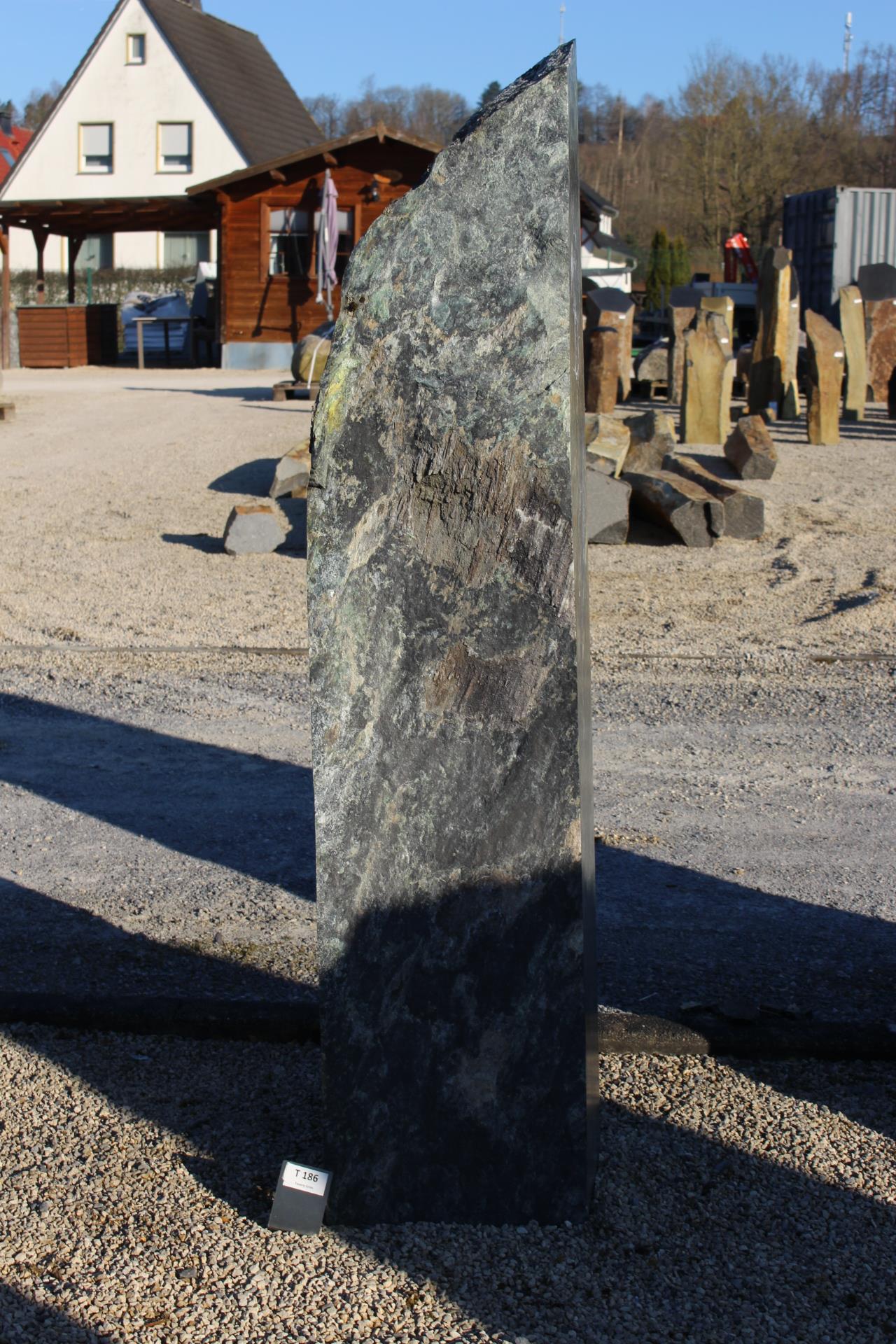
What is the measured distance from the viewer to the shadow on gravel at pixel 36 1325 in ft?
5.99

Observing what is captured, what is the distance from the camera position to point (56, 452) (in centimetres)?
1266

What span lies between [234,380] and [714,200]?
23920mm

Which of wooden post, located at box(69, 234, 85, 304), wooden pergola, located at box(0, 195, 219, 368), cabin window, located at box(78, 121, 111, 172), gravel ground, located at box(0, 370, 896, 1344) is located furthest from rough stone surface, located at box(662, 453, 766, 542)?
cabin window, located at box(78, 121, 111, 172)

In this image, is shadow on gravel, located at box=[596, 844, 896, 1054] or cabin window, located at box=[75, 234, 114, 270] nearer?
shadow on gravel, located at box=[596, 844, 896, 1054]

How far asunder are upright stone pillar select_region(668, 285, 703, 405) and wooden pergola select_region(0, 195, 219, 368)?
1179 centimetres

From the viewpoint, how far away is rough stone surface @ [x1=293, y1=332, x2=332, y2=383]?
16.5 metres

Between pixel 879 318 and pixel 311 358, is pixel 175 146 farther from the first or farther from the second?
pixel 879 318

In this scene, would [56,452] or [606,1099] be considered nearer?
[606,1099]

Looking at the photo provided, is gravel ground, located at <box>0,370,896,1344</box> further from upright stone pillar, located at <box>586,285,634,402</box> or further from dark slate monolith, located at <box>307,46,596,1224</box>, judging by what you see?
upright stone pillar, located at <box>586,285,634,402</box>

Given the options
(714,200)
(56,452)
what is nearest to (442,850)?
(56,452)

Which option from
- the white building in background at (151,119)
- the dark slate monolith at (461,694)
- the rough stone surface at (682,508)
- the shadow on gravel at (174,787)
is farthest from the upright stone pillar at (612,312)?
the white building in background at (151,119)

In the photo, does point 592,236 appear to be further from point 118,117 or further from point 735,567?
point 735,567

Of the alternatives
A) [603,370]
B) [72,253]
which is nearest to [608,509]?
[603,370]

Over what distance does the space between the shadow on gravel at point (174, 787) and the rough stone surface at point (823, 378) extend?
9372mm
